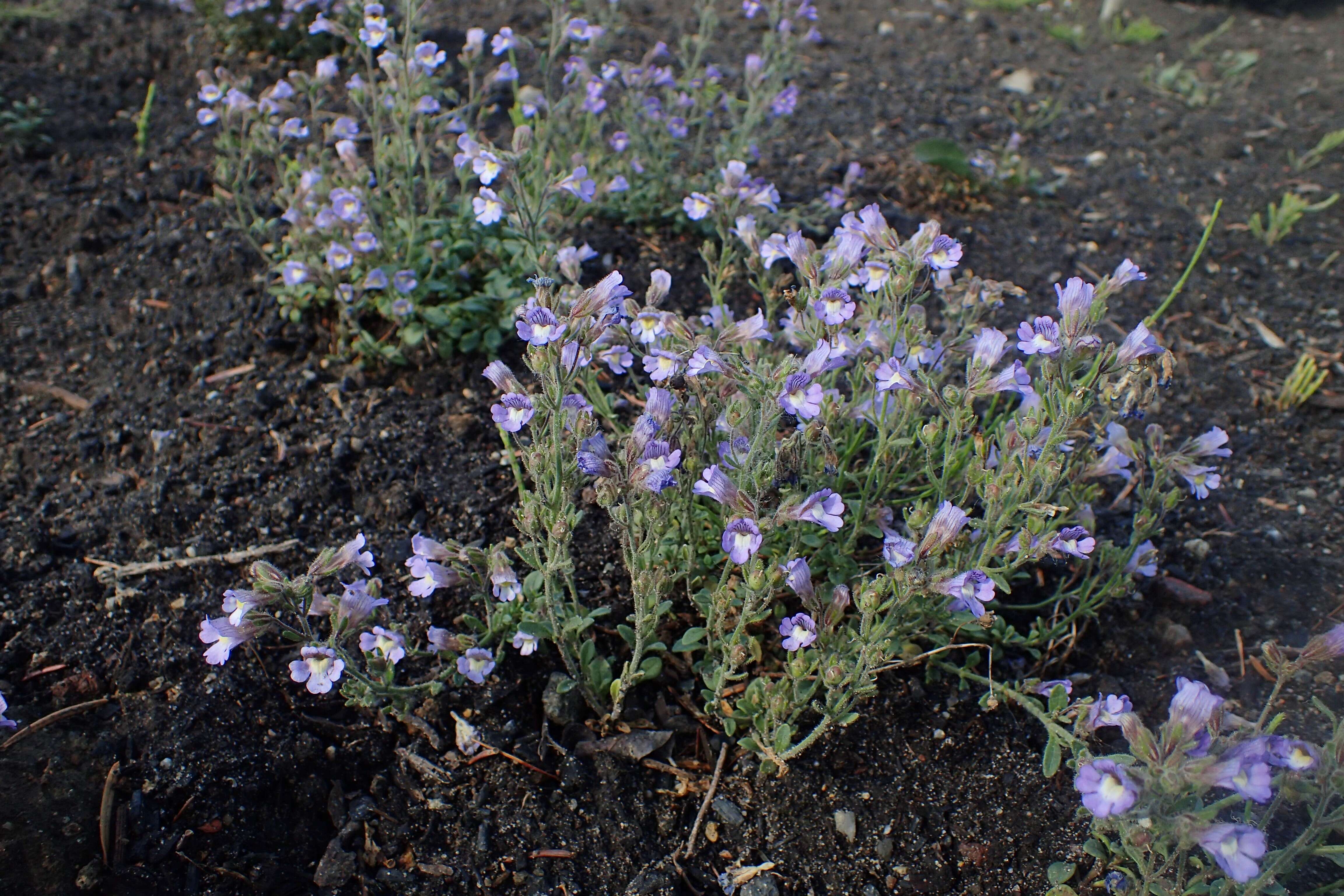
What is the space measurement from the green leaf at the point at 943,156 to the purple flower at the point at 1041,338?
116 inches

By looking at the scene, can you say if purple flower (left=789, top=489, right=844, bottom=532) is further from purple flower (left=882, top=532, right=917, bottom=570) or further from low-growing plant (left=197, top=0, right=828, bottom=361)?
low-growing plant (left=197, top=0, right=828, bottom=361)

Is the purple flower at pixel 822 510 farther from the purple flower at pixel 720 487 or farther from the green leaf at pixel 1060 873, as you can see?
the green leaf at pixel 1060 873

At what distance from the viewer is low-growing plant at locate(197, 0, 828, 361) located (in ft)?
11.6

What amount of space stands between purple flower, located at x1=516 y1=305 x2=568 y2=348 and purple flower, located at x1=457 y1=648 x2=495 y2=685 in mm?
964

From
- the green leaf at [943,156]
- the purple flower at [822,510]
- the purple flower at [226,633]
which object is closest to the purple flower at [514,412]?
the purple flower at [822,510]

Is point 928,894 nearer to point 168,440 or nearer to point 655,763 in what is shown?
point 655,763

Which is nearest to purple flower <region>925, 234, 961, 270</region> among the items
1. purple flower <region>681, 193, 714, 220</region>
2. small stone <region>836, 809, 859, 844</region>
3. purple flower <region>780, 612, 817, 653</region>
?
purple flower <region>780, 612, 817, 653</region>

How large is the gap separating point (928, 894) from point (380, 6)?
12.1ft

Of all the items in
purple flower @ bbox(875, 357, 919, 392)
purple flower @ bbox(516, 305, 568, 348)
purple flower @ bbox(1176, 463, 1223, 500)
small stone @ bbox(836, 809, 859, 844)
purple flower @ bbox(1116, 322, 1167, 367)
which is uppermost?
purple flower @ bbox(516, 305, 568, 348)

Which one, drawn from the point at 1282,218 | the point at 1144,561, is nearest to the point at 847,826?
the point at 1144,561

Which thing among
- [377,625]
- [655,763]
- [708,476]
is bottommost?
[655,763]

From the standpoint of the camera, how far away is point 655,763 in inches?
106

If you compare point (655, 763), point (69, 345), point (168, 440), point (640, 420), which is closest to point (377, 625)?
point (655, 763)

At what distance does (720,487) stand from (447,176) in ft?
9.52
